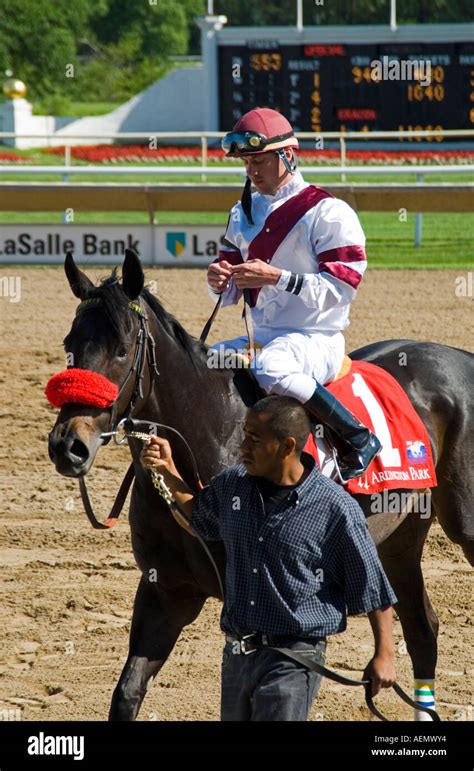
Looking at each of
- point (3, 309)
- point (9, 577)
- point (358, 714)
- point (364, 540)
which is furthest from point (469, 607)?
point (3, 309)

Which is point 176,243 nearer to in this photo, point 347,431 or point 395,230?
point 395,230

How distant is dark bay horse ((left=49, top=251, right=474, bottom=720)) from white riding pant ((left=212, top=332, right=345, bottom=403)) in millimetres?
193

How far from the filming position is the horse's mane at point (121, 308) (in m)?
3.94

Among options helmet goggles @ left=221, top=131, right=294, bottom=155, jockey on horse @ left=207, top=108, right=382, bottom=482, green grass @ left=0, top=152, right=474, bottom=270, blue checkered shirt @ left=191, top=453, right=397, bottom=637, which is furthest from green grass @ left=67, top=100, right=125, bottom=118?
blue checkered shirt @ left=191, top=453, right=397, bottom=637

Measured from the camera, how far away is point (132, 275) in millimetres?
4004

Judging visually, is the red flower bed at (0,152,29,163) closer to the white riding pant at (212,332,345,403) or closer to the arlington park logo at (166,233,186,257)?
the arlington park logo at (166,233,186,257)

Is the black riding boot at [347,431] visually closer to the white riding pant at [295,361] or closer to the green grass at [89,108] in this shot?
the white riding pant at [295,361]

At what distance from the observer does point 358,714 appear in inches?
199

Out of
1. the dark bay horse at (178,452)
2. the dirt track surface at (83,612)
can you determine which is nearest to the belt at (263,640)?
the dark bay horse at (178,452)

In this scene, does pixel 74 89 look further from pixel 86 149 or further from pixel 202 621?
pixel 202 621

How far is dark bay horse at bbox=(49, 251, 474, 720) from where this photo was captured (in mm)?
3918

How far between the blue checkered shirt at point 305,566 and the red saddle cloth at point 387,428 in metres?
1.07

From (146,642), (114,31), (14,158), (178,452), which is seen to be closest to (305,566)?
(178,452)

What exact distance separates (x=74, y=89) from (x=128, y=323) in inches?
Answer: 1974
